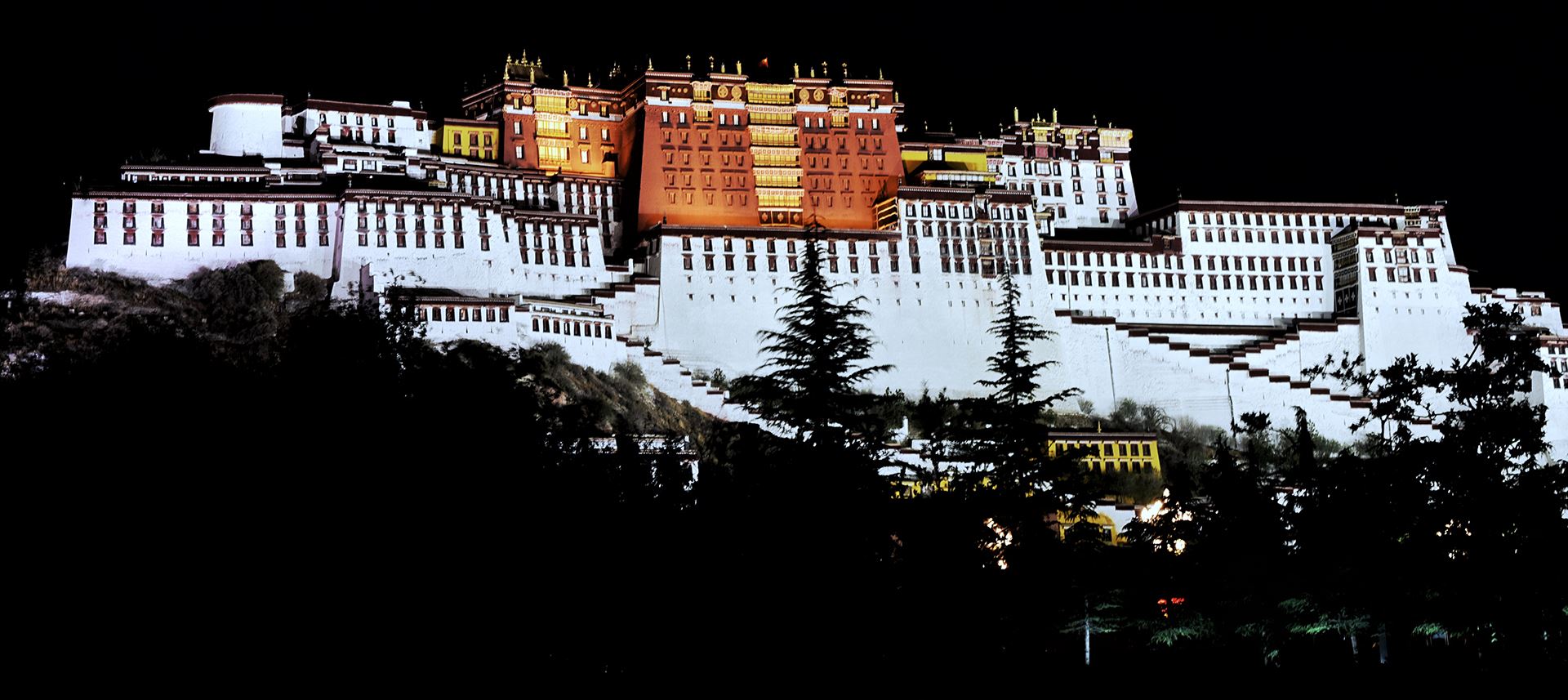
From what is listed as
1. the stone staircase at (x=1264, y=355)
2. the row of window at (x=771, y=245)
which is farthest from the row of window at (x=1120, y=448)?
the row of window at (x=771, y=245)

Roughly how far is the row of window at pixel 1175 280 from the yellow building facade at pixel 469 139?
71.0 feet

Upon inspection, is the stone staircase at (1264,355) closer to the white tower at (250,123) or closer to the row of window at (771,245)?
the row of window at (771,245)

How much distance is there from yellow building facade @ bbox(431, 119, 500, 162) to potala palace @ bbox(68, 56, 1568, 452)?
0.09 metres

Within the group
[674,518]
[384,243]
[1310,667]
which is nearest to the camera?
[674,518]

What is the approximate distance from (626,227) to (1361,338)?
1115 inches

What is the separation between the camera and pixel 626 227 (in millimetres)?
83312

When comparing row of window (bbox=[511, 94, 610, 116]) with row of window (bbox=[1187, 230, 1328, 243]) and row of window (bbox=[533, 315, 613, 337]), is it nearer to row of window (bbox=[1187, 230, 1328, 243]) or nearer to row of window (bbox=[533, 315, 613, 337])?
row of window (bbox=[533, 315, 613, 337])

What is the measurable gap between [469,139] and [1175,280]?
1091 inches

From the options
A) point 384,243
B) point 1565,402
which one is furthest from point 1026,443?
point 1565,402

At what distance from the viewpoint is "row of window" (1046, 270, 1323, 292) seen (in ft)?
276

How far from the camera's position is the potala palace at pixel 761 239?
7319 cm

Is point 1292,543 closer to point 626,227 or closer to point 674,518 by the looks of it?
point 674,518

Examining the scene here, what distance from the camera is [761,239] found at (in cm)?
7944

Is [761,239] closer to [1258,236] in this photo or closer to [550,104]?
[550,104]
